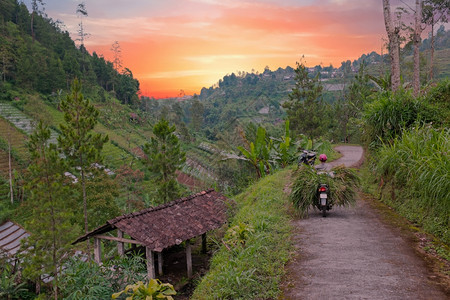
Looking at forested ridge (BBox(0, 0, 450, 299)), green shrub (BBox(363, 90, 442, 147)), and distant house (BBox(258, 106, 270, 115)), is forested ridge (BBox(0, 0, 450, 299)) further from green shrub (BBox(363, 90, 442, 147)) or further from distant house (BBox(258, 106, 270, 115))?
distant house (BBox(258, 106, 270, 115))

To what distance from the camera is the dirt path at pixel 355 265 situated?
3.97 metres

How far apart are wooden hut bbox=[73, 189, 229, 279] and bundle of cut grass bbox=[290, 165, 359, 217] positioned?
13.7 feet

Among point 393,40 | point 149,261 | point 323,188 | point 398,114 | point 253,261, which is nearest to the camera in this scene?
point 253,261

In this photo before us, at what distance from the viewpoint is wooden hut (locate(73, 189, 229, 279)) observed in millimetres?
9586

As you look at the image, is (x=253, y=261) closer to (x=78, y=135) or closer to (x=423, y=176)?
(x=423, y=176)

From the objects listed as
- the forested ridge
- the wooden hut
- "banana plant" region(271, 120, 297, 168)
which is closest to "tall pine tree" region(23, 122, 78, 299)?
the forested ridge

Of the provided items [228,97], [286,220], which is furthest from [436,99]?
[228,97]

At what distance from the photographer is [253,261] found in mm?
5164

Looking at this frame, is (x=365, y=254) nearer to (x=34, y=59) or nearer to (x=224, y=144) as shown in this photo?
(x=224, y=144)

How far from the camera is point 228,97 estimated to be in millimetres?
116062

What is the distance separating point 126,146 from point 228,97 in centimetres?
7104

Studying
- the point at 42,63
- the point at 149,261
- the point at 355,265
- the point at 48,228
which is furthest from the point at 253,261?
the point at 42,63

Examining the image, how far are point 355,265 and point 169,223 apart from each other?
22.4 feet

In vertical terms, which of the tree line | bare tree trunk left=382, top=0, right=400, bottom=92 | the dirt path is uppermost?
the tree line
